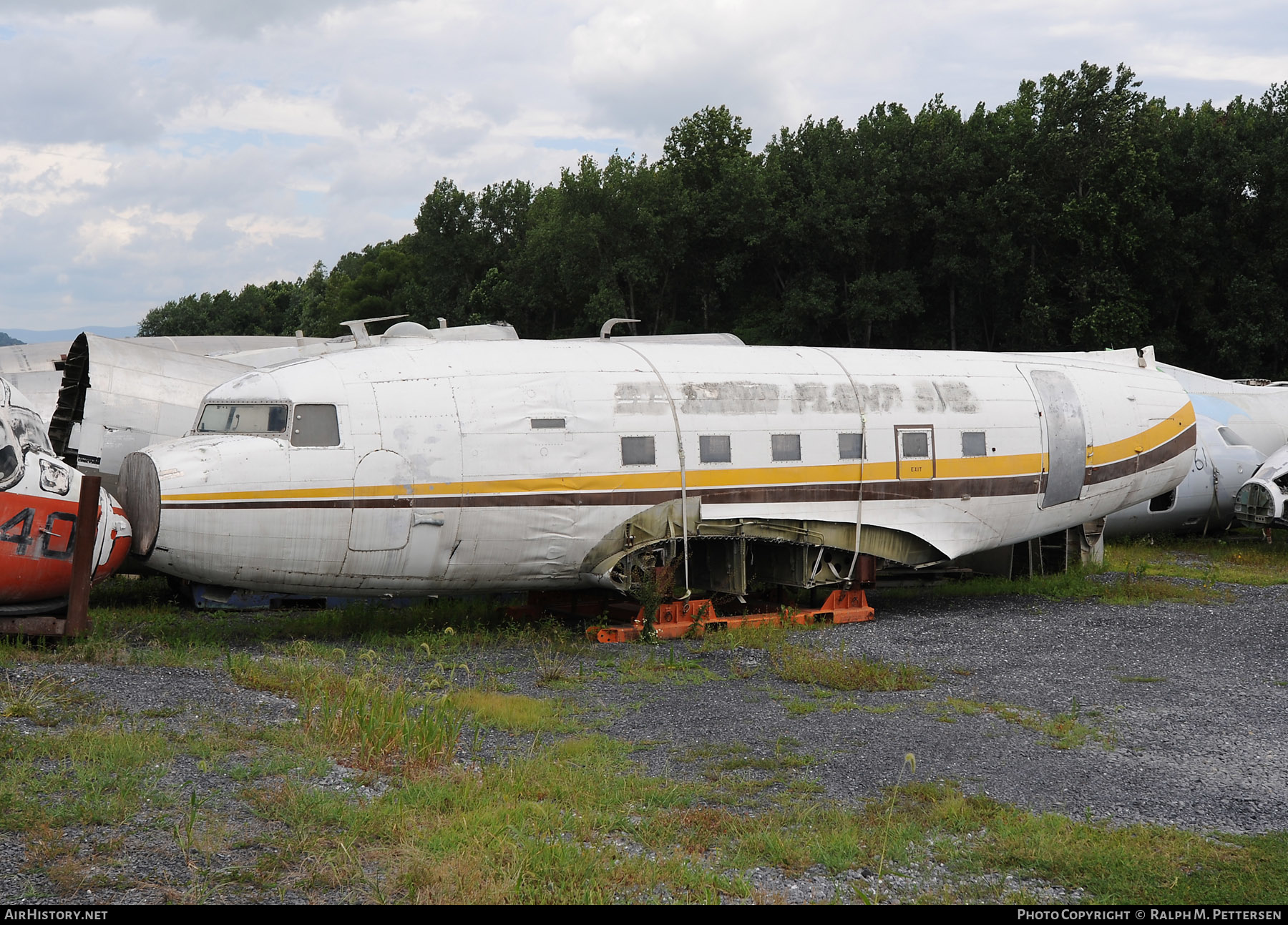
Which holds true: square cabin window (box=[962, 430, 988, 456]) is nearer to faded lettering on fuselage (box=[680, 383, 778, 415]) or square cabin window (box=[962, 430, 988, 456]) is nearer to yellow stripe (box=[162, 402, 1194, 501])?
yellow stripe (box=[162, 402, 1194, 501])

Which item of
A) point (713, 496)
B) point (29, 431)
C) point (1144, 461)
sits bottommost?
point (713, 496)

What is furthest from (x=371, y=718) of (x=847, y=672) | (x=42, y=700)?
(x=847, y=672)

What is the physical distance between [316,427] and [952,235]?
4078cm

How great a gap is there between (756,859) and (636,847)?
0.84 m

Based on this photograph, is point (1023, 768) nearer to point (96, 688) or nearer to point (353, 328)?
point (96, 688)

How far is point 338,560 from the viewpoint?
13.7 meters

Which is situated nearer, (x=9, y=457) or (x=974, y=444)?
(x=9, y=457)

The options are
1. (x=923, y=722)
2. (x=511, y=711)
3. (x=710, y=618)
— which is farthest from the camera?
(x=710, y=618)

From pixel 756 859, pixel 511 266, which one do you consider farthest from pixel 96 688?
pixel 511 266

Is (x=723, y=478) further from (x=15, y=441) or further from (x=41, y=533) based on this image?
(x=15, y=441)

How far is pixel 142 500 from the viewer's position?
13.3 meters

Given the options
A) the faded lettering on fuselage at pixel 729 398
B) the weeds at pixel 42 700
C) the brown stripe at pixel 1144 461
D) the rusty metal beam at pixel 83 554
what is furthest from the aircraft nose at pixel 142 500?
the brown stripe at pixel 1144 461

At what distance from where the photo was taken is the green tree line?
4450cm

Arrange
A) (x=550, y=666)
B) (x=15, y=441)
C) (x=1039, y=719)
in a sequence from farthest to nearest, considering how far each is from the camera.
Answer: (x=550, y=666) < (x=15, y=441) < (x=1039, y=719)
